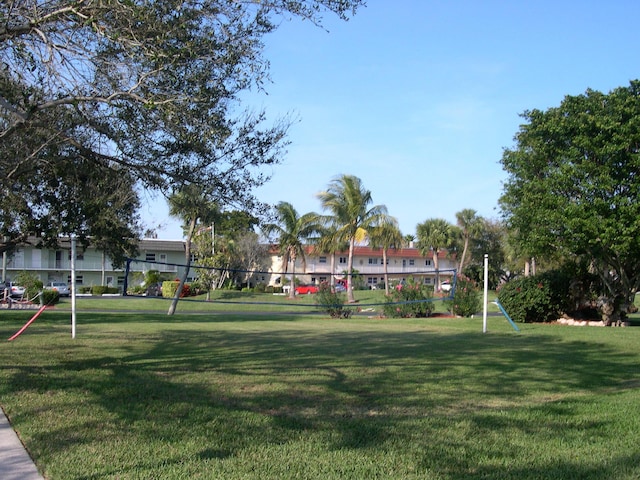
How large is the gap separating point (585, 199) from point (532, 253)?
2790mm

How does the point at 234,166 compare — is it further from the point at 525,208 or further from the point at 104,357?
the point at 525,208

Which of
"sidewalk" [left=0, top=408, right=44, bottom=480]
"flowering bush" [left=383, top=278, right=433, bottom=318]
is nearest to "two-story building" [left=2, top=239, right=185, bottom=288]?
"flowering bush" [left=383, top=278, right=433, bottom=318]

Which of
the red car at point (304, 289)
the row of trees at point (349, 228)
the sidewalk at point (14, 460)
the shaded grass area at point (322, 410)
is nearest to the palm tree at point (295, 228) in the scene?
the row of trees at point (349, 228)

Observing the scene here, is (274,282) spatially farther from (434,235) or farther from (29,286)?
(29,286)

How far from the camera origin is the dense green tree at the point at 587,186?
2044cm

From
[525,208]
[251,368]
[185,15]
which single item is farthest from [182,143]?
[525,208]

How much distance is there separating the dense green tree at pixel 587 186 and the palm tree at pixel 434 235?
38383mm

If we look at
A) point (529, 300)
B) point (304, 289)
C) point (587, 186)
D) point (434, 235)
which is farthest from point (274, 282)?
point (587, 186)

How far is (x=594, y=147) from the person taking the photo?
2116 centimetres

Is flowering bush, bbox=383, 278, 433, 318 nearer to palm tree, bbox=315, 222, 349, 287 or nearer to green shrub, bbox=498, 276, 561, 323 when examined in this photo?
green shrub, bbox=498, 276, 561, 323

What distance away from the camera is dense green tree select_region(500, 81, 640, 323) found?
67.1 feet

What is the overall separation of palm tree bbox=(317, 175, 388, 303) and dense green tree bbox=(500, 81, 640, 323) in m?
19.2

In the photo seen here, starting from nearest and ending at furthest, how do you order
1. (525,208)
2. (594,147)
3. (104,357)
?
(104,357) → (594,147) → (525,208)

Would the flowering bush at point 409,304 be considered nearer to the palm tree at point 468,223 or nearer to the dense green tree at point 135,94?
the dense green tree at point 135,94
